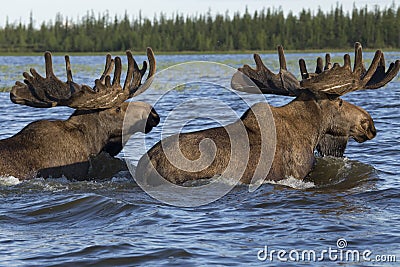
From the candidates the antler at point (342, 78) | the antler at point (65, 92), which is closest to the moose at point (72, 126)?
the antler at point (65, 92)

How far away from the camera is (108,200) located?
9.37 metres

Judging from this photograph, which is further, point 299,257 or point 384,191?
point 384,191

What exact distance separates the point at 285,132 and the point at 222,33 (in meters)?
109

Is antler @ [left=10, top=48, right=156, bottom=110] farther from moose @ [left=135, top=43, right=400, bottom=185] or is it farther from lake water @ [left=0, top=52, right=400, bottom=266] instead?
moose @ [left=135, top=43, right=400, bottom=185]

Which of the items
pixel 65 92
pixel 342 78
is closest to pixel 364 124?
pixel 342 78

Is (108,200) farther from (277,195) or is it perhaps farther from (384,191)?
(384,191)

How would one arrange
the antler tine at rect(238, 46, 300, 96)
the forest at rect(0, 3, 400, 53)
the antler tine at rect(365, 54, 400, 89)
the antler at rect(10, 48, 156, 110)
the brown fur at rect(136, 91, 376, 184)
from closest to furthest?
the brown fur at rect(136, 91, 376, 184) < the antler tine at rect(238, 46, 300, 96) < the antler at rect(10, 48, 156, 110) < the antler tine at rect(365, 54, 400, 89) < the forest at rect(0, 3, 400, 53)

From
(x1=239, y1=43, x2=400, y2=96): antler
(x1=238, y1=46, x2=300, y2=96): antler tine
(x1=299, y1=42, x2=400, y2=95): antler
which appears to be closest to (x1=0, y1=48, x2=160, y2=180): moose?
(x1=238, y1=46, x2=300, y2=96): antler tine

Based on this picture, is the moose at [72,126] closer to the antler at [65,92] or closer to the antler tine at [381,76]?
the antler at [65,92]

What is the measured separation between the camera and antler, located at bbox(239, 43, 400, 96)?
34.2ft

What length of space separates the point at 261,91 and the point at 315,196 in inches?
Answer: 71.0

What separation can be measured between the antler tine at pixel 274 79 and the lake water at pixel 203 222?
109 centimetres

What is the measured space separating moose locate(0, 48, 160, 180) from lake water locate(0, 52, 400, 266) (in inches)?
11.7

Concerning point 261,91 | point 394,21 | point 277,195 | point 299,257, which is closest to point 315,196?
point 277,195
